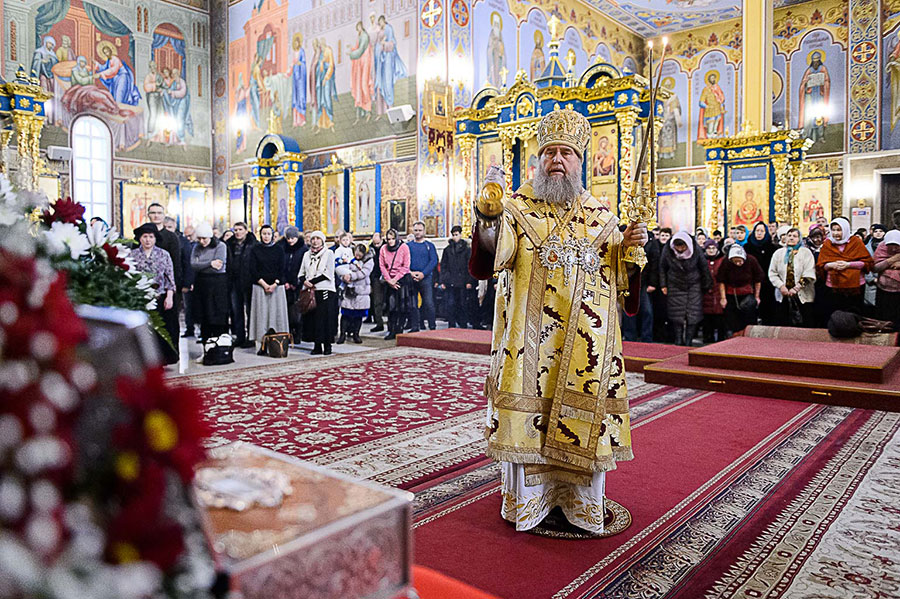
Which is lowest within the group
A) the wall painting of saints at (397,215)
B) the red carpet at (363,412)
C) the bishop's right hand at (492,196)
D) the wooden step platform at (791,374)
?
the red carpet at (363,412)

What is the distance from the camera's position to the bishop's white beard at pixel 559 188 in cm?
307

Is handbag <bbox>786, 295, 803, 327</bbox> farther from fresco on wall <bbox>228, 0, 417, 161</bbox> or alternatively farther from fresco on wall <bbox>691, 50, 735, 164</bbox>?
fresco on wall <bbox>691, 50, 735, 164</bbox>

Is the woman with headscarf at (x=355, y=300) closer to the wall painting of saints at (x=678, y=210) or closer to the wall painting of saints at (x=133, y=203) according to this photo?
the wall painting of saints at (x=133, y=203)

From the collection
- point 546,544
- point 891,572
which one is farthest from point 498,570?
point 891,572

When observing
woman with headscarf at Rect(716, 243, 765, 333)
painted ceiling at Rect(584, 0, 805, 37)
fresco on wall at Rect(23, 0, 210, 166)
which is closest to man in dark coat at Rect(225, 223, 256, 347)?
woman with headscarf at Rect(716, 243, 765, 333)

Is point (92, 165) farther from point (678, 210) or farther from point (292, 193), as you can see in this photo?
point (678, 210)

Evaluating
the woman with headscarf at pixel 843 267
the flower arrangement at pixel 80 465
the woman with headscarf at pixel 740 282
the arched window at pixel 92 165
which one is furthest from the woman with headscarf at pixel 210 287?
the arched window at pixel 92 165

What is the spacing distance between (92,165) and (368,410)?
15346 mm

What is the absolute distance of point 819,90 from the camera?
18062mm

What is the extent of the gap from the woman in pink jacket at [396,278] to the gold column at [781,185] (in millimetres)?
6969

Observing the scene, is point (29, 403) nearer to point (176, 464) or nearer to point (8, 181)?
point (176, 464)

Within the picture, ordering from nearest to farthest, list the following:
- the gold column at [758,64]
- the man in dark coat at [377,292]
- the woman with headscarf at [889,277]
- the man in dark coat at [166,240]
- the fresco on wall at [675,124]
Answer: the man in dark coat at [166,240]
the woman with headscarf at [889,277]
the man in dark coat at [377,292]
the gold column at [758,64]
the fresco on wall at [675,124]

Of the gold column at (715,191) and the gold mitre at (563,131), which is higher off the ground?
the gold column at (715,191)

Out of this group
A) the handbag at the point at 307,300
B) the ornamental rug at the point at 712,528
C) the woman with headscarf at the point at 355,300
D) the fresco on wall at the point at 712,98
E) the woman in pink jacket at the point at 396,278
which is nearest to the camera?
the ornamental rug at the point at 712,528
